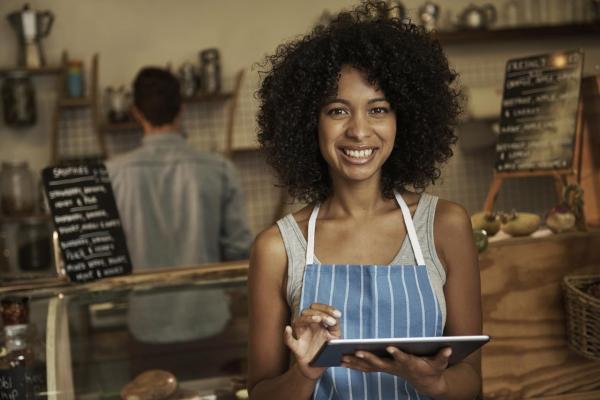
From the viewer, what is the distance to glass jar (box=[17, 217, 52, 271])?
560cm

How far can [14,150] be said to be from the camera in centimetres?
608

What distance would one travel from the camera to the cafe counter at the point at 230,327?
2488 millimetres

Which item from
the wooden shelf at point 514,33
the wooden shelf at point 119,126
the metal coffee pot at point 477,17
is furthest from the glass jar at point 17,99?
the metal coffee pot at point 477,17

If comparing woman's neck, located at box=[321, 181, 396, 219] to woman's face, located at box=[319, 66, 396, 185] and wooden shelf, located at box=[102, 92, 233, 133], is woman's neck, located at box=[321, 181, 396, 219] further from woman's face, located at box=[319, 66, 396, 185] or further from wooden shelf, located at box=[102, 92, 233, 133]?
wooden shelf, located at box=[102, 92, 233, 133]

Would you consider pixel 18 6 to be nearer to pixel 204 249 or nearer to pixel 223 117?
pixel 223 117

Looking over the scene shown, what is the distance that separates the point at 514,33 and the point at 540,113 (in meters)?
3.51

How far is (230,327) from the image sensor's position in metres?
3.01

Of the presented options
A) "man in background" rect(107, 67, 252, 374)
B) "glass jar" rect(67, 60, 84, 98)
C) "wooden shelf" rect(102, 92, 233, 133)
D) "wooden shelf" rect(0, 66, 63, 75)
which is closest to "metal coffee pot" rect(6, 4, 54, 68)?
"wooden shelf" rect(0, 66, 63, 75)

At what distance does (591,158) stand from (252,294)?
1.41 meters

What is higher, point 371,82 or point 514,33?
point 514,33

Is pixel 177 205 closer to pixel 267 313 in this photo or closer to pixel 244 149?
pixel 267 313

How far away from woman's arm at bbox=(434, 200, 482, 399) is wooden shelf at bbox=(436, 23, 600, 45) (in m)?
4.47

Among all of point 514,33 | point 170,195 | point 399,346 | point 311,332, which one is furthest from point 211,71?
point 399,346

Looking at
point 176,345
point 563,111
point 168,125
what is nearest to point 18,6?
point 168,125
